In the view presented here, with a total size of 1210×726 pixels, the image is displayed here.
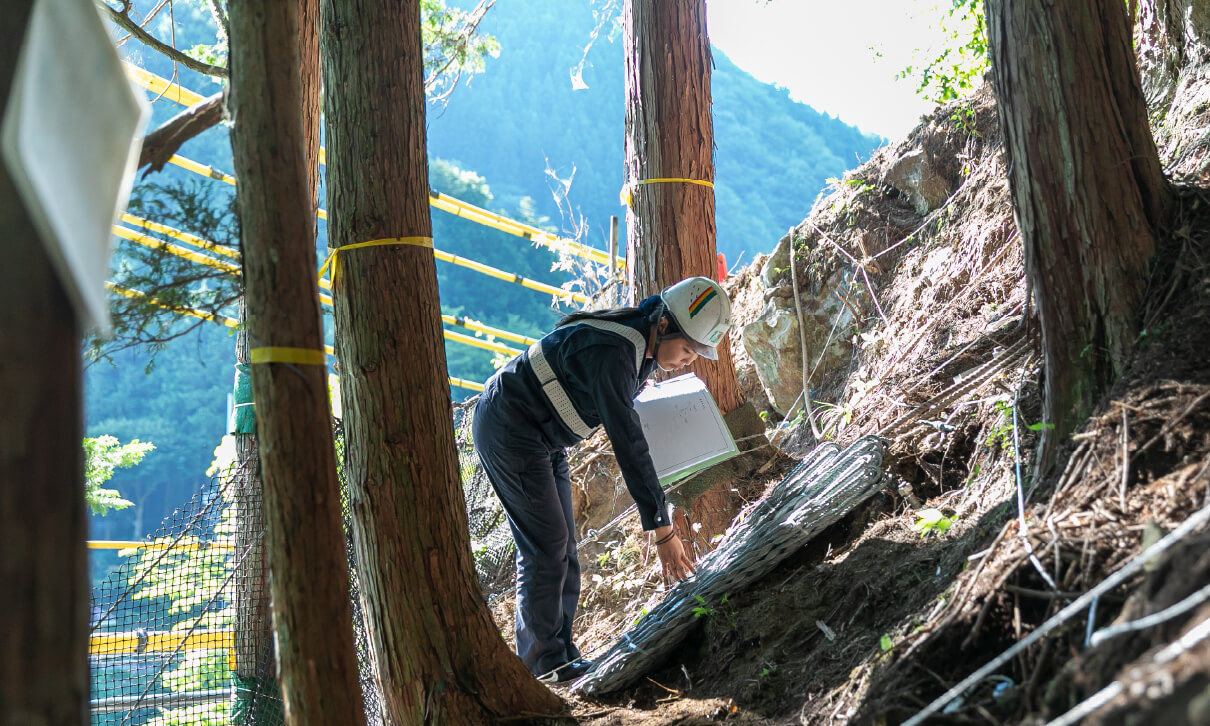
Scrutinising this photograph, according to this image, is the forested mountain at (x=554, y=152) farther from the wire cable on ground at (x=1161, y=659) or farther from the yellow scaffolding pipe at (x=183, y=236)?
the wire cable on ground at (x=1161, y=659)

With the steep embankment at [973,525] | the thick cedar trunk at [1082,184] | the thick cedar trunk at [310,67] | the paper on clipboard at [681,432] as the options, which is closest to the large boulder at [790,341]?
the steep embankment at [973,525]

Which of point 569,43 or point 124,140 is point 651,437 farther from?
point 569,43

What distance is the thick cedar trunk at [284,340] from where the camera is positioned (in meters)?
2.02

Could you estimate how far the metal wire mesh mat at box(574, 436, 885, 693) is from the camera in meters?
3.13

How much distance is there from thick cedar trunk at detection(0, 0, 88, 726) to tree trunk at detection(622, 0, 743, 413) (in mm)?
3676

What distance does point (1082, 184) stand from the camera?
2484 millimetres

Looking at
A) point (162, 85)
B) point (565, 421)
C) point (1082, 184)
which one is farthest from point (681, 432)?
point (162, 85)

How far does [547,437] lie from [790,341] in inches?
110

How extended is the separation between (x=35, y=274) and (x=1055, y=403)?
8.53ft

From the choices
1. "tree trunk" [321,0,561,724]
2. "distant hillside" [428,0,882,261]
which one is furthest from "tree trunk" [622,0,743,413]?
"distant hillside" [428,0,882,261]

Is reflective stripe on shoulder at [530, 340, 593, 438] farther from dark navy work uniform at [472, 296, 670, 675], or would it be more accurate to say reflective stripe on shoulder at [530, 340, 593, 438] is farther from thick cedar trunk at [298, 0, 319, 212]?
thick cedar trunk at [298, 0, 319, 212]

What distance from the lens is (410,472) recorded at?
2801mm

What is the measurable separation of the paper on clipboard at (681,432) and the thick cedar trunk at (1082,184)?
5.52 ft

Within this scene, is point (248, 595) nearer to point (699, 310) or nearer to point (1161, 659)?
point (699, 310)
